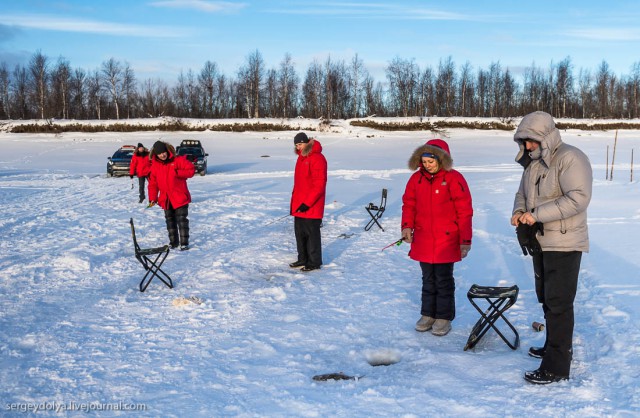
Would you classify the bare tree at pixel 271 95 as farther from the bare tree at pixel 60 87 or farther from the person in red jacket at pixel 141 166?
the person in red jacket at pixel 141 166

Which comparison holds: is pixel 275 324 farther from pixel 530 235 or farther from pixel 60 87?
pixel 60 87

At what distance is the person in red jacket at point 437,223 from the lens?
14.6 feet

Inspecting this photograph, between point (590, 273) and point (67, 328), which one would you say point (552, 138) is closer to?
point (590, 273)

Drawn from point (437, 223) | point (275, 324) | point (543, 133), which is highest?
point (543, 133)

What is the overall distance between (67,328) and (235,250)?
3464 mm

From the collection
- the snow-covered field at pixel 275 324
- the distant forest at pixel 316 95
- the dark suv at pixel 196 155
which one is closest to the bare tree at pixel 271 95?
the distant forest at pixel 316 95

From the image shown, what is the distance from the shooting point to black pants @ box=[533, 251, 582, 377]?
3.51 metres

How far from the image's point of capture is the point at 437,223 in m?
4.52

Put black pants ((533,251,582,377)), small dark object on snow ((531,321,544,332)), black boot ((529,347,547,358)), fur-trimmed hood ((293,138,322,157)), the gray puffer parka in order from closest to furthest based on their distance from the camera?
the gray puffer parka
black pants ((533,251,582,377))
black boot ((529,347,547,358))
small dark object on snow ((531,321,544,332))
fur-trimmed hood ((293,138,322,157))

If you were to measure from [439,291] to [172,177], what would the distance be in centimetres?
460

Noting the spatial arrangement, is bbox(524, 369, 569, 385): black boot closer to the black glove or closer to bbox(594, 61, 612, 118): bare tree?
the black glove

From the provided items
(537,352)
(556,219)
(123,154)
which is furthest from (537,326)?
(123,154)

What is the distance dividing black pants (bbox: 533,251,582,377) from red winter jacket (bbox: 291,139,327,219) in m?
3.45

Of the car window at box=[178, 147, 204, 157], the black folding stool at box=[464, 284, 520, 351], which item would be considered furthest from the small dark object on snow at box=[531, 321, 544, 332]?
the car window at box=[178, 147, 204, 157]
